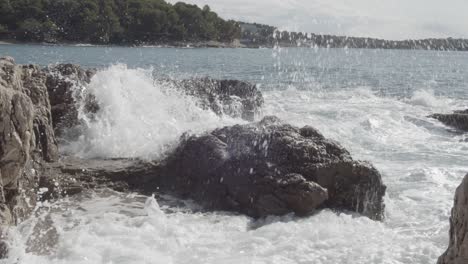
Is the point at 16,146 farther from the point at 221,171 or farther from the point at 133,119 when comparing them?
the point at 133,119

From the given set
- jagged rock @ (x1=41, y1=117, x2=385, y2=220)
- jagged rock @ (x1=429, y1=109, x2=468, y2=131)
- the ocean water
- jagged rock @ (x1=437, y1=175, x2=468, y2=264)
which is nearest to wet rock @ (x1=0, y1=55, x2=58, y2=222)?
the ocean water

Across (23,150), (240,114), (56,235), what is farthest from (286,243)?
(240,114)

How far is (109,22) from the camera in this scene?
347 feet

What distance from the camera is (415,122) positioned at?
1861cm

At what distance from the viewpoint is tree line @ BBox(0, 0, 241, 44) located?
95.4 metres

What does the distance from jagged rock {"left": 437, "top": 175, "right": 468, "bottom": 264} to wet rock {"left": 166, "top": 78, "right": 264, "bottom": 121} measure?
38.7 ft

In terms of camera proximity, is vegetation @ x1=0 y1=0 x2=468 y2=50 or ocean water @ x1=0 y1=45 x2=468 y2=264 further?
vegetation @ x1=0 y1=0 x2=468 y2=50

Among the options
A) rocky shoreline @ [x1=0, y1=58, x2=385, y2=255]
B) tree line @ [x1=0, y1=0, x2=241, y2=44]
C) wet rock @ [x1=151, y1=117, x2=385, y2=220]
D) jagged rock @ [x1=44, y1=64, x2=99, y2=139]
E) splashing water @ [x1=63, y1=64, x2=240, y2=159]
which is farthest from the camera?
tree line @ [x1=0, y1=0, x2=241, y2=44]

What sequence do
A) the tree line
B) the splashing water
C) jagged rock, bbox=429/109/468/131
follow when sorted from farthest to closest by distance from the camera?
1. the tree line
2. jagged rock, bbox=429/109/468/131
3. the splashing water

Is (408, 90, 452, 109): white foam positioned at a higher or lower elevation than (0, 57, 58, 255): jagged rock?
lower

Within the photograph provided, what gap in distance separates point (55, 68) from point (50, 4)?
4068 inches

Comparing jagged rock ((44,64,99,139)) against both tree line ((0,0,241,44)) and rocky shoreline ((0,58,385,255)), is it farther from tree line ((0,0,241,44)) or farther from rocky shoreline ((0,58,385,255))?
tree line ((0,0,241,44))

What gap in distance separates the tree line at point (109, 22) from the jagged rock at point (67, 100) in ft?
275

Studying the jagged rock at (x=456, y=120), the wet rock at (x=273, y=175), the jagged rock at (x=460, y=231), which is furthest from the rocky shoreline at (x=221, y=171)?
the jagged rock at (x=456, y=120)
